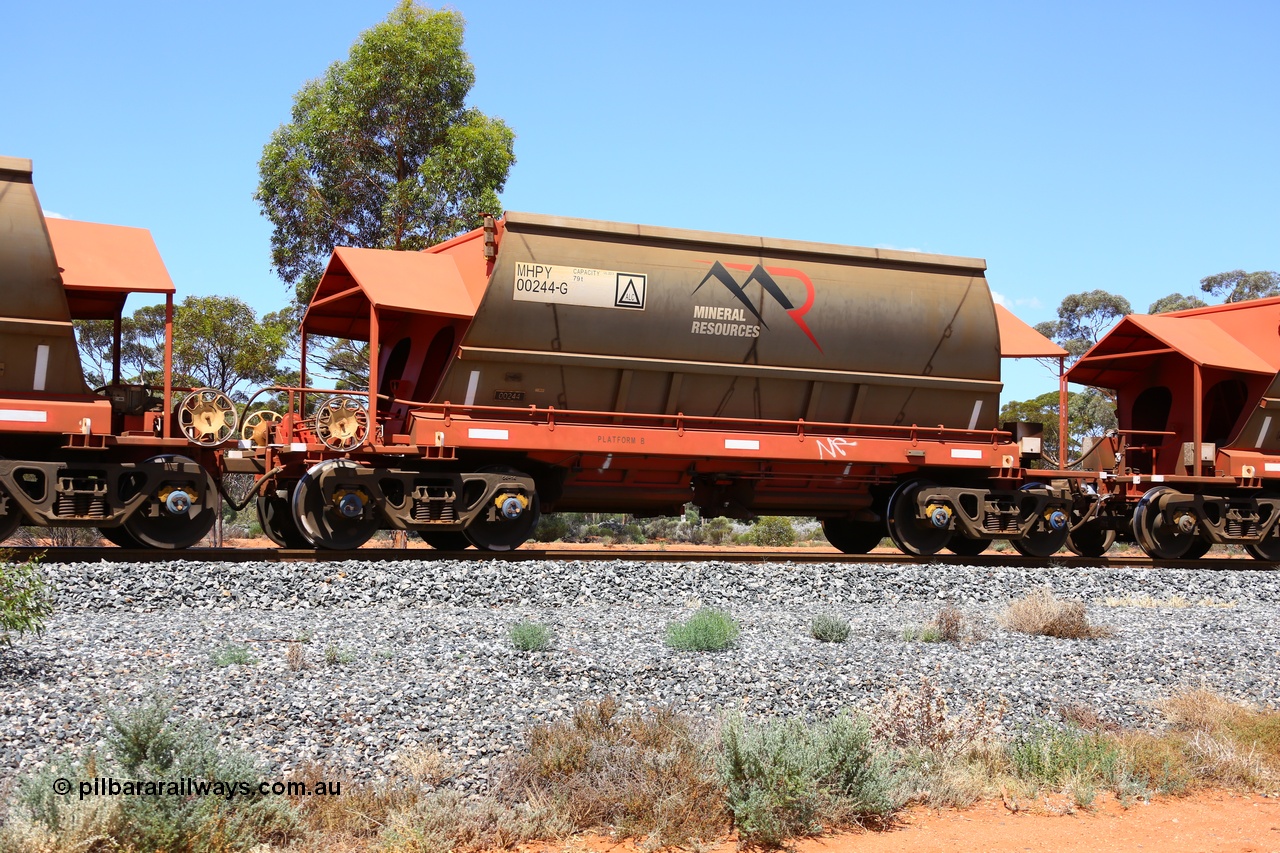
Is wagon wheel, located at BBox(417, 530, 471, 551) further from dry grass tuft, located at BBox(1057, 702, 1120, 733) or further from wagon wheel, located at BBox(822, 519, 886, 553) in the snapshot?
dry grass tuft, located at BBox(1057, 702, 1120, 733)

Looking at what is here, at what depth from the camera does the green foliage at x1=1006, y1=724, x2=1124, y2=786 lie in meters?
6.27

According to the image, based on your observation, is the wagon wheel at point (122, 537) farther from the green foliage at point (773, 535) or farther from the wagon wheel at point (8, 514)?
the green foliage at point (773, 535)

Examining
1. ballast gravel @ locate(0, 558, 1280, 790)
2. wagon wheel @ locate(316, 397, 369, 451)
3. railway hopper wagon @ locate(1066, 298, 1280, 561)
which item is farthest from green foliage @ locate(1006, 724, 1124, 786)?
railway hopper wagon @ locate(1066, 298, 1280, 561)

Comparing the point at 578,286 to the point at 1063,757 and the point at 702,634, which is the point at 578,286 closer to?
the point at 702,634

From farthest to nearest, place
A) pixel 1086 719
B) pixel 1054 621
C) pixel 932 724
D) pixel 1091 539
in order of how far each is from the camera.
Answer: pixel 1091 539 < pixel 1054 621 < pixel 1086 719 < pixel 932 724

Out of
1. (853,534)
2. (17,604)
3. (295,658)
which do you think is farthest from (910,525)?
(17,604)

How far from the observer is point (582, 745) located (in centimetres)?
591

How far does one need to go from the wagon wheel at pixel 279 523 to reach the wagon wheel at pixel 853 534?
307 inches

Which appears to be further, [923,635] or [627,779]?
[923,635]

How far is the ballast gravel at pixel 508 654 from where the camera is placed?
616 cm

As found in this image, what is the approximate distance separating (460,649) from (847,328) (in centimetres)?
861

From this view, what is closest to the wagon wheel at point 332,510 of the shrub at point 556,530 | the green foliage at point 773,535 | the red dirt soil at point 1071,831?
the red dirt soil at point 1071,831

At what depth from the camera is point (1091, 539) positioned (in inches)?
719

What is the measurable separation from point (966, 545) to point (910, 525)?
3.65 feet
